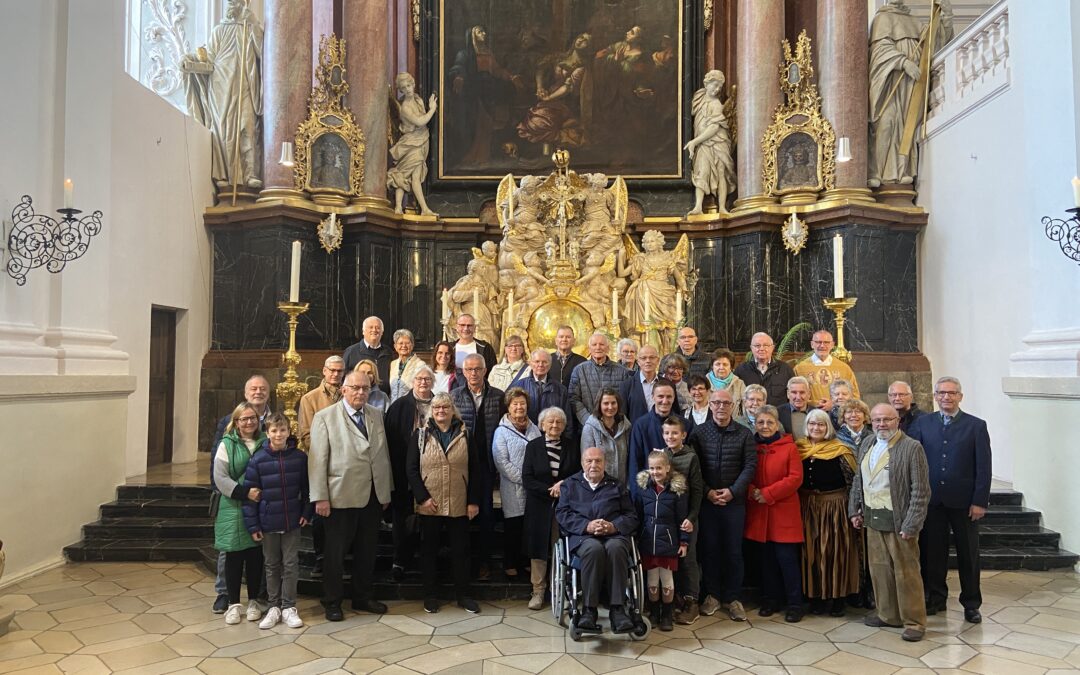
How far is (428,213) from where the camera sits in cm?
1085

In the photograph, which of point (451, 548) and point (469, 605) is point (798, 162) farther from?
point (469, 605)

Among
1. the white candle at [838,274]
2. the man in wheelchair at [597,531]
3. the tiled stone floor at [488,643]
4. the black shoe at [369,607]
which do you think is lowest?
the tiled stone floor at [488,643]

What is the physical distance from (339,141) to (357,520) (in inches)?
257

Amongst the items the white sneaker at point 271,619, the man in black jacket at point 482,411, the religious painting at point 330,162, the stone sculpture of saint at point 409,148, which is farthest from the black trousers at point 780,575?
the religious painting at point 330,162

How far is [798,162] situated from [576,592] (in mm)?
7413

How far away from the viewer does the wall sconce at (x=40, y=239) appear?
6.25 meters

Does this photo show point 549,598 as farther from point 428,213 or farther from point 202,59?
point 202,59

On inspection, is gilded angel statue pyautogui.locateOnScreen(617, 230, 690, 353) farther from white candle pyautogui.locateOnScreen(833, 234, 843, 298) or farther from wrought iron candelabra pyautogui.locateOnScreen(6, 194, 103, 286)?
wrought iron candelabra pyautogui.locateOnScreen(6, 194, 103, 286)

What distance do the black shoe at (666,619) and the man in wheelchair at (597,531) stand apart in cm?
32

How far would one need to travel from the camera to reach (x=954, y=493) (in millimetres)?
5086

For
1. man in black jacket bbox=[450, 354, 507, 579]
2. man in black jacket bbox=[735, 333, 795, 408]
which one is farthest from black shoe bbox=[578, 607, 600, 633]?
man in black jacket bbox=[735, 333, 795, 408]

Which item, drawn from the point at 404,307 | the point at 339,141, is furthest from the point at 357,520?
the point at 339,141

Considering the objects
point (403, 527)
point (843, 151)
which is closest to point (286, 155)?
point (403, 527)

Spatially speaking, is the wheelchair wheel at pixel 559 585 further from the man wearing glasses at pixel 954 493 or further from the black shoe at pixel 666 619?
the man wearing glasses at pixel 954 493
